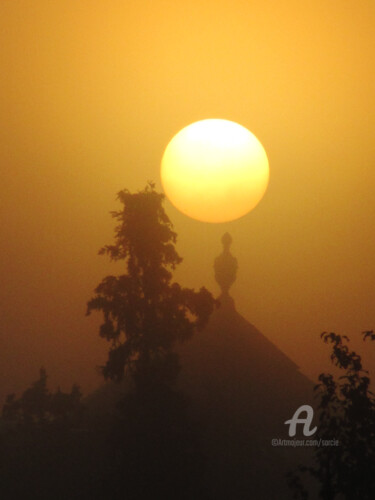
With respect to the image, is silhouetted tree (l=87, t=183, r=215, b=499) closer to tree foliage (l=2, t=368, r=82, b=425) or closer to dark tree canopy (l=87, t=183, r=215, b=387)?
dark tree canopy (l=87, t=183, r=215, b=387)

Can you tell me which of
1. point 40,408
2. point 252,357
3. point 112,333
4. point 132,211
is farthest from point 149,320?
point 252,357

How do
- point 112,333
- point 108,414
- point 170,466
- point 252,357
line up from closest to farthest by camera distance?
point 170,466 → point 112,333 → point 108,414 → point 252,357

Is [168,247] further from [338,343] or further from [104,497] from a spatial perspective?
[338,343]

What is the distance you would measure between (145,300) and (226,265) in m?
17.8

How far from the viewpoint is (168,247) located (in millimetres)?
38625

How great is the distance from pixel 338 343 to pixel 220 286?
39002 mm

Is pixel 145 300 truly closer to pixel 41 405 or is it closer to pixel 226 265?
pixel 41 405

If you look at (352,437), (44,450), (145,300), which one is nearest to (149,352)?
(145,300)

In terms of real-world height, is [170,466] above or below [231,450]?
below

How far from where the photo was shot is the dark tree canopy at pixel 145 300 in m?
37.5

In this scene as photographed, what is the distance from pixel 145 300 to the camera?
37.9 meters

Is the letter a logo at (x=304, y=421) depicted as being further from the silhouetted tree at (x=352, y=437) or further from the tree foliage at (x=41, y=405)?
the silhouetted tree at (x=352, y=437)

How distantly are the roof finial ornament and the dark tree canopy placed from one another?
1575 cm

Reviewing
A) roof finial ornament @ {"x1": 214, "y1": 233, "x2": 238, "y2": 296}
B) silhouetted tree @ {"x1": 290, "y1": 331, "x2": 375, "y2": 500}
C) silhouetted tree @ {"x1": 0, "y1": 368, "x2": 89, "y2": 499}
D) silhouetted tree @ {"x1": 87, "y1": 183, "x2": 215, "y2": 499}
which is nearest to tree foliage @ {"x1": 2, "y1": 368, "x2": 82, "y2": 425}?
silhouetted tree @ {"x1": 0, "y1": 368, "x2": 89, "y2": 499}
